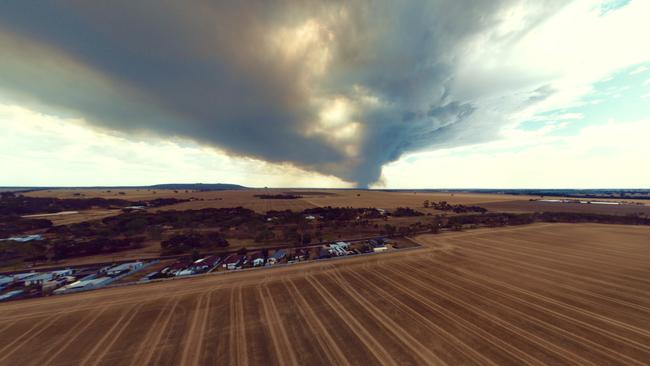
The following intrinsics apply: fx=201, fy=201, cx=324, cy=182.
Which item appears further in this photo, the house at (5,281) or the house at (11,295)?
the house at (5,281)

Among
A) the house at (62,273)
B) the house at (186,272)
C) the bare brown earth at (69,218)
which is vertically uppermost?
the bare brown earth at (69,218)

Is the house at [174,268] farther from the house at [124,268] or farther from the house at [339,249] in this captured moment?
the house at [339,249]

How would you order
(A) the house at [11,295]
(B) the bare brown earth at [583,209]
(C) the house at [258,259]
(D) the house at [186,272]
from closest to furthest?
(A) the house at [11,295] → (D) the house at [186,272] → (C) the house at [258,259] → (B) the bare brown earth at [583,209]

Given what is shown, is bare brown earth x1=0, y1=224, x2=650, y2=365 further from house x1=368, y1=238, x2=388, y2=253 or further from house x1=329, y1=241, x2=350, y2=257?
house x1=368, y1=238, x2=388, y2=253

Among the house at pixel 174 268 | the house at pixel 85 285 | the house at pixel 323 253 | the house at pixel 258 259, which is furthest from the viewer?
the house at pixel 323 253

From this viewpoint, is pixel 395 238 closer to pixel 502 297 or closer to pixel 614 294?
pixel 502 297

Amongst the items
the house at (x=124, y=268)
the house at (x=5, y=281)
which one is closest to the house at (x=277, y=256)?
the house at (x=124, y=268)

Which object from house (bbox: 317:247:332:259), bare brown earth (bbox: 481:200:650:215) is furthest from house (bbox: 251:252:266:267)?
bare brown earth (bbox: 481:200:650:215)

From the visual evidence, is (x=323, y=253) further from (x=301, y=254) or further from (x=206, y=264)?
(x=206, y=264)
